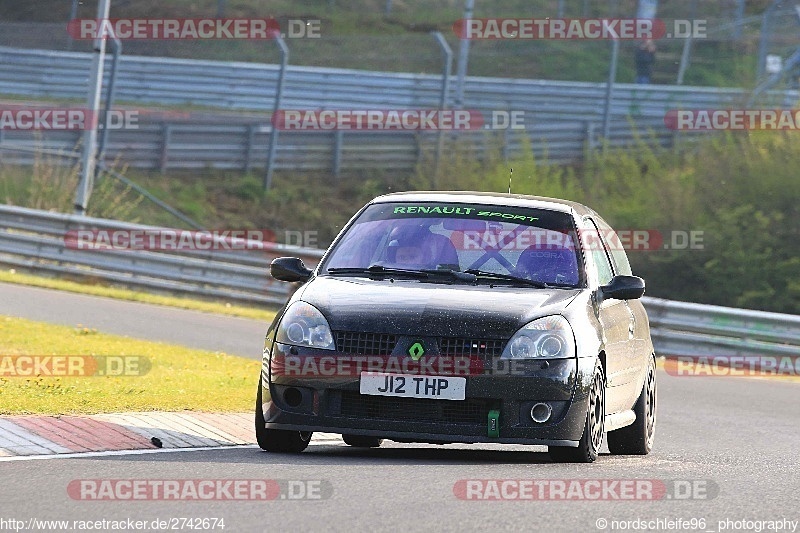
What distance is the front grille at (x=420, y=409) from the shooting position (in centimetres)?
870

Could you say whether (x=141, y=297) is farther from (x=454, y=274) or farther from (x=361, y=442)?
(x=454, y=274)

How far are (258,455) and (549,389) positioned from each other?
162 cm

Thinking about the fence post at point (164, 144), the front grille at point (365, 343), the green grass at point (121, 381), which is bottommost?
the green grass at point (121, 381)

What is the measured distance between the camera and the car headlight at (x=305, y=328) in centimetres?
881

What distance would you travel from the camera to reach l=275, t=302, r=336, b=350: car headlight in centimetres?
881

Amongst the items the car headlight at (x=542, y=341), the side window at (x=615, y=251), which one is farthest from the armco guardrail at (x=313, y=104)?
the car headlight at (x=542, y=341)

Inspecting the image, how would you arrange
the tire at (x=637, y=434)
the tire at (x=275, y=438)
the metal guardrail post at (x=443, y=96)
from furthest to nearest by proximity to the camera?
the metal guardrail post at (x=443, y=96), the tire at (x=637, y=434), the tire at (x=275, y=438)

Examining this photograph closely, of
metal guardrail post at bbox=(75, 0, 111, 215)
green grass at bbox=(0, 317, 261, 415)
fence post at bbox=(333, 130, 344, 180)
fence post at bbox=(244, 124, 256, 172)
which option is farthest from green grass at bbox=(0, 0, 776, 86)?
green grass at bbox=(0, 317, 261, 415)

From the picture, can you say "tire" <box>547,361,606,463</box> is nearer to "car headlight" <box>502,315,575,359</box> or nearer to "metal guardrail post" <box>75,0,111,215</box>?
"car headlight" <box>502,315,575,359</box>

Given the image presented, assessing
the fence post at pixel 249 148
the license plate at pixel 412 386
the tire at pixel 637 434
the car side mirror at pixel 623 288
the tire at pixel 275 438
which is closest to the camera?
the license plate at pixel 412 386

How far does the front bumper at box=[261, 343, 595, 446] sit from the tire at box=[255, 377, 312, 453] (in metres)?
0.29

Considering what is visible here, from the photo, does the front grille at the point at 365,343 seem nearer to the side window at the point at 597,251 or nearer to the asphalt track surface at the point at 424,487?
the asphalt track surface at the point at 424,487

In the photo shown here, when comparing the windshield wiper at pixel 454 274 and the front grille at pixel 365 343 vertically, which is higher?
the windshield wiper at pixel 454 274

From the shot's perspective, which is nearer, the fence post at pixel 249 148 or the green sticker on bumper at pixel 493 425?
the green sticker on bumper at pixel 493 425
